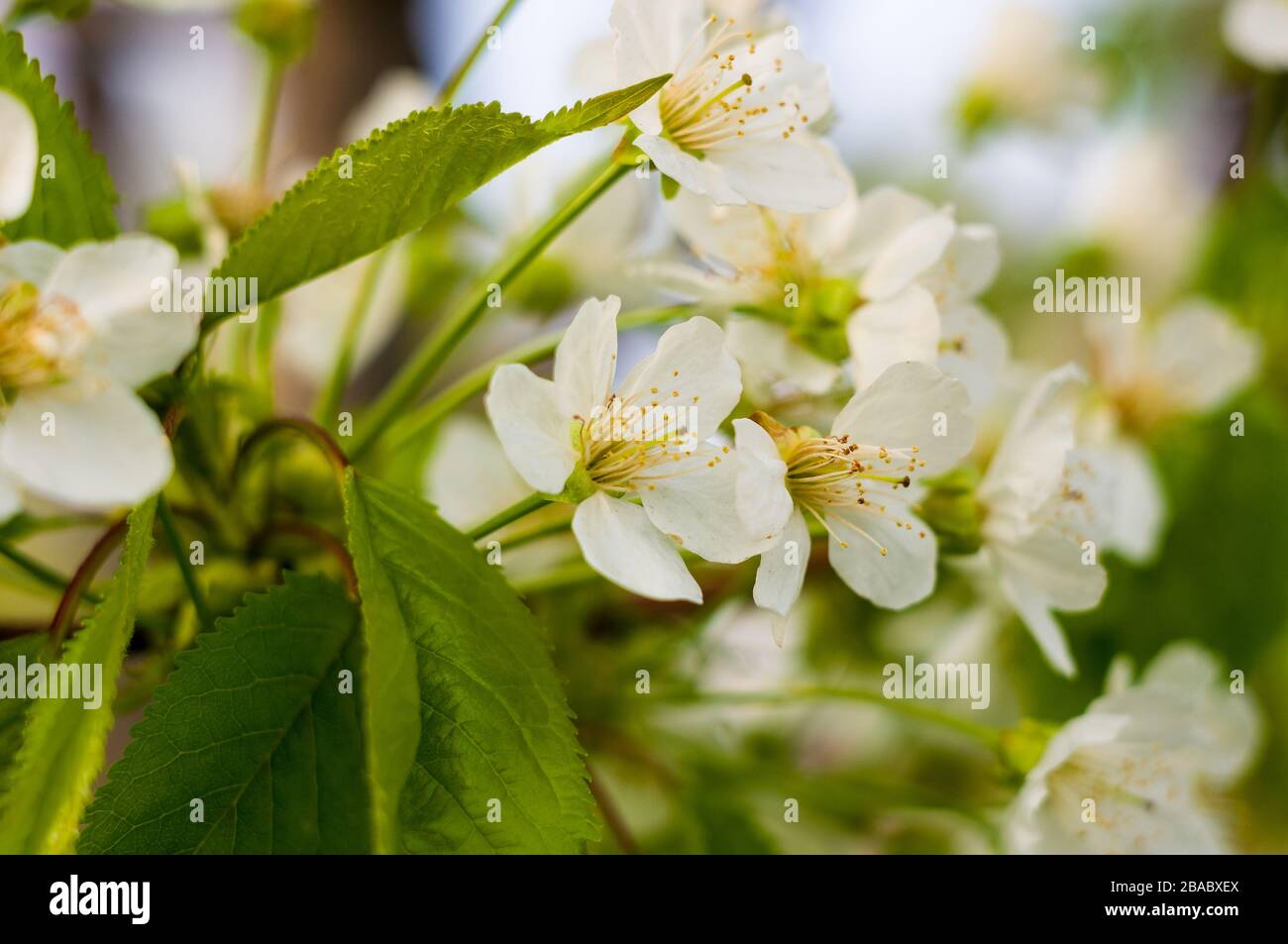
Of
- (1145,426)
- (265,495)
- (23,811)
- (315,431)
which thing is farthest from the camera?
(1145,426)

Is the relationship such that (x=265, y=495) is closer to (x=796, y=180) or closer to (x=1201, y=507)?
(x=796, y=180)

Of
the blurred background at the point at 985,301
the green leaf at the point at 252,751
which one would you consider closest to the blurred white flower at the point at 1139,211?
the blurred background at the point at 985,301

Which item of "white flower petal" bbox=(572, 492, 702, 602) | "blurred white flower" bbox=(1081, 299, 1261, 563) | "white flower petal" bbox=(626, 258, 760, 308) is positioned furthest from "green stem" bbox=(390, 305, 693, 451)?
"blurred white flower" bbox=(1081, 299, 1261, 563)

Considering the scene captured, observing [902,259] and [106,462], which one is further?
[902,259]

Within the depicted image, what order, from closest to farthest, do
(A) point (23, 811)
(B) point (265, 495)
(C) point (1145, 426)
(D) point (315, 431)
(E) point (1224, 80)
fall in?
(A) point (23, 811) → (D) point (315, 431) → (B) point (265, 495) → (C) point (1145, 426) → (E) point (1224, 80)

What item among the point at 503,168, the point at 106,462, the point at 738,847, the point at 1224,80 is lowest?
the point at 738,847

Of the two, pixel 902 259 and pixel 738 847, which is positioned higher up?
pixel 902 259

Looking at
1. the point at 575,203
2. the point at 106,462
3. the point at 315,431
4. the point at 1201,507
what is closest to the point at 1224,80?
the point at 1201,507
